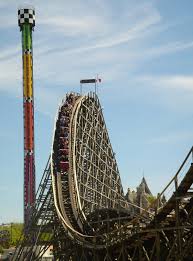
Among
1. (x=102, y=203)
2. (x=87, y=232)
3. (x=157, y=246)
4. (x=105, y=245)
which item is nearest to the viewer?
(x=157, y=246)

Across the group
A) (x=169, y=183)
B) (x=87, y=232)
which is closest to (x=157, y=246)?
(x=169, y=183)

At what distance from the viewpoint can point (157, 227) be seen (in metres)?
29.7

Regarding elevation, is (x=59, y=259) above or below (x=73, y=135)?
below

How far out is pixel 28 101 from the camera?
3226 inches

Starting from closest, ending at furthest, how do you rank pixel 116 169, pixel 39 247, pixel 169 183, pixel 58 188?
pixel 169 183 < pixel 58 188 < pixel 39 247 < pixel 116 169

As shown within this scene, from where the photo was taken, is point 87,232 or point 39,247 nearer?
point 87,232

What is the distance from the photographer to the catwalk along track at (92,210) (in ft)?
94.6

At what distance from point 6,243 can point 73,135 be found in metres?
53.5

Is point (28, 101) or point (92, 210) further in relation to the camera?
point (28, 101)

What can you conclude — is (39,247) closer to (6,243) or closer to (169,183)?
(169,183)

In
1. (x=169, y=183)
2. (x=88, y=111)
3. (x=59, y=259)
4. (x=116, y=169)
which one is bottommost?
(x=59, y=259)

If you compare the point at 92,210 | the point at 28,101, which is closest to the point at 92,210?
the point at 92,210

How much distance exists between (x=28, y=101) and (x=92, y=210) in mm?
36479

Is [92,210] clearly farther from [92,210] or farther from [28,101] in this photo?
[28,101]
